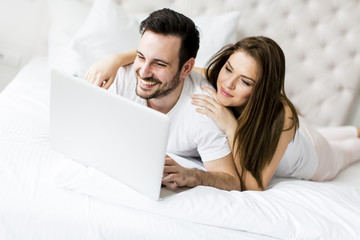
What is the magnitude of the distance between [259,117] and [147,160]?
516 millimetres

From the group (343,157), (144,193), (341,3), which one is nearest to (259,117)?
(144,193)

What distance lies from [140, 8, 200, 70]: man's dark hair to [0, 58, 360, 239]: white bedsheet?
47cm

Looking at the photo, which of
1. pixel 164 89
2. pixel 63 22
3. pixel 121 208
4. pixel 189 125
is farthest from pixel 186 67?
pixel 63 22

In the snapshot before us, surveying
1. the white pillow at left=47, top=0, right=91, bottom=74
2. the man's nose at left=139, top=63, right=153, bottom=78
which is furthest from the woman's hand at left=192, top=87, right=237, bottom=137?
the white pillow at left=47, top=0, right=91, bottom=74

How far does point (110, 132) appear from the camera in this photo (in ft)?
3.51

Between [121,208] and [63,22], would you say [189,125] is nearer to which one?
[121,208]

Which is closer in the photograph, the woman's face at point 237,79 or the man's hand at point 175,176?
the man's hand at point 175,176

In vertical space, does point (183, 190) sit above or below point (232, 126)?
below

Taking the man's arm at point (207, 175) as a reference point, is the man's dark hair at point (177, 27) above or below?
above

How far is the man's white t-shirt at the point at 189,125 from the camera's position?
1.41 meters

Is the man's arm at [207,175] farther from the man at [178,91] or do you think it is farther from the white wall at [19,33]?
the white wall at [19,33]

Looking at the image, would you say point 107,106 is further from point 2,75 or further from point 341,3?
point 341,3

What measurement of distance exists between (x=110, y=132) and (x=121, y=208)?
0.22 m

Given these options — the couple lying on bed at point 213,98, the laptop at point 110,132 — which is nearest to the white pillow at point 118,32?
the couple lying on bed at point 213,98
